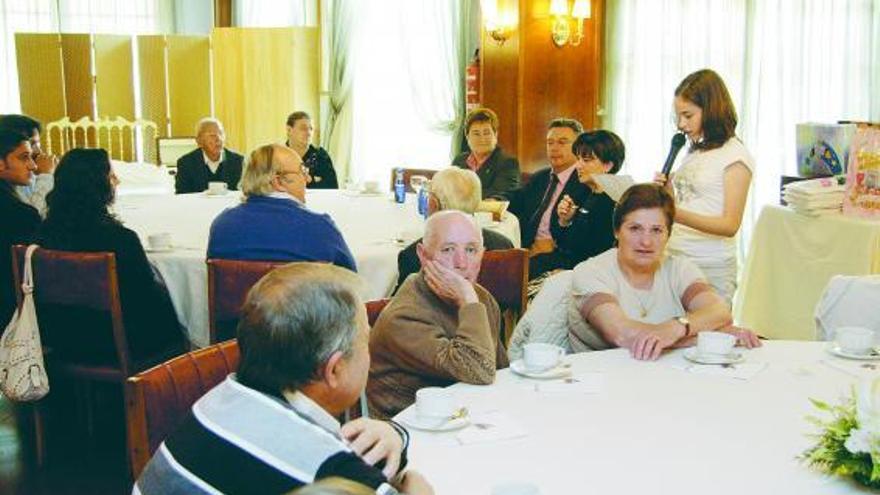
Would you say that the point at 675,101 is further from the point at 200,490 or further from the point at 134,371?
the point at 200,490

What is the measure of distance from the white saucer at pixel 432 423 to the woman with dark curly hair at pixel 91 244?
1.95 metres

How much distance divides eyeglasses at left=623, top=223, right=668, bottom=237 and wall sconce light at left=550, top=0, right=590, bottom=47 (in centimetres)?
417

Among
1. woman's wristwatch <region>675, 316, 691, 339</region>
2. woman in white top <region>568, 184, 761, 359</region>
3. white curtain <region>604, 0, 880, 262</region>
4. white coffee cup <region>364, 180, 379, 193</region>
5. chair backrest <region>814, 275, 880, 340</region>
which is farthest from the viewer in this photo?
white curtain <region>604, 0, 880, 262</region>

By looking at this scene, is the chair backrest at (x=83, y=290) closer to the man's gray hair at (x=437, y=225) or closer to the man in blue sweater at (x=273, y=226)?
the man in blue sweater at (x=273, y=226)

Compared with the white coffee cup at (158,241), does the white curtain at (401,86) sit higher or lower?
higher

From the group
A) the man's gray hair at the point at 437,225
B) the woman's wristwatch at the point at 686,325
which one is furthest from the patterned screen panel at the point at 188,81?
the woman's wristwatch at the point at 686,325

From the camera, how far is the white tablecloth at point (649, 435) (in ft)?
5.60

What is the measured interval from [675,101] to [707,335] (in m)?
1.54

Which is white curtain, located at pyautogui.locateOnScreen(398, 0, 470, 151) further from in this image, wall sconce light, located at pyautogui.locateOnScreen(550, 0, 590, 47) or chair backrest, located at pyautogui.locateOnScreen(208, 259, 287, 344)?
chair backrest, located at pyautogui.locateOnScreen(208, 259, 287, 344)

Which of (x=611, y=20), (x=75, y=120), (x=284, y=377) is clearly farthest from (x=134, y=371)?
(x=75, y=120)

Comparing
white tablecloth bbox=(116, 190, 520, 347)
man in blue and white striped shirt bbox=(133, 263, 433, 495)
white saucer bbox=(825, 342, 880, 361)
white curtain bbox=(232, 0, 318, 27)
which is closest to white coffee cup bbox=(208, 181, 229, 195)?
white tablecloth bbox=(116, 190, 520, 347)

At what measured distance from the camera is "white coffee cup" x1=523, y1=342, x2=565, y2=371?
7.56 ft

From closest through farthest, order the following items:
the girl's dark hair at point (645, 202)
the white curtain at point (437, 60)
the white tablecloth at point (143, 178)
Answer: the girl's dark hair at point (645, 202) → the white tablecloth at point (143, 178) → the white curtain at point (437, 60)

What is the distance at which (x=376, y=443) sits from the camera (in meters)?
1.64
